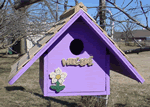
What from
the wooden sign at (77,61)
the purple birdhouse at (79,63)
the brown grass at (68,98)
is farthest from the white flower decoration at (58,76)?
the brown grass at (68,98)

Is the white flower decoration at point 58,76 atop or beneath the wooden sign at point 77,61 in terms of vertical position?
beneath

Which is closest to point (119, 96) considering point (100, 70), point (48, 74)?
point (100, 70)

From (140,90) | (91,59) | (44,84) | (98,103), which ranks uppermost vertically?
(91,59)

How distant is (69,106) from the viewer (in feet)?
19.1

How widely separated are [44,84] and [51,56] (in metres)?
0.49

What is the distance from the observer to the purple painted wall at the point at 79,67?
10.7ft

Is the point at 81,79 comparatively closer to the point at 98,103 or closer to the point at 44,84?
the point at 44,84

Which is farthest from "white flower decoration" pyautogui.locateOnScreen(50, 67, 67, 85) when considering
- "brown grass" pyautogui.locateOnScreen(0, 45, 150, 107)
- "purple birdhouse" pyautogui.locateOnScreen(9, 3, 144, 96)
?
"brown grass" pyautogui.locateOnScreen(0, 45, 150, 107)

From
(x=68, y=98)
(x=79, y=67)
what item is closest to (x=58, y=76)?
(x=79, y=67)

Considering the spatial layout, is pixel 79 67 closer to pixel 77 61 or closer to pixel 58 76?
pixel 77 61

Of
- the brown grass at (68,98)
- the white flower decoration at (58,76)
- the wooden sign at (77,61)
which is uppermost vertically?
the wooden sign at (77,61)

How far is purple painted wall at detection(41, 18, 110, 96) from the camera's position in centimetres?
326

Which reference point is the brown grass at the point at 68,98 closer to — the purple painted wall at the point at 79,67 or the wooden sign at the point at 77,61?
the purple painted wall at the point at 79,67

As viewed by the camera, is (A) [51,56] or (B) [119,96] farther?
(B) [119,96]
